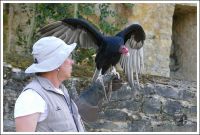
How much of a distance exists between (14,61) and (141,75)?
1.06 m

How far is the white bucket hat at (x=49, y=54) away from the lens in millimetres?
2027

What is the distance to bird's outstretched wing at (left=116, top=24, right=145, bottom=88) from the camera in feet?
12.8

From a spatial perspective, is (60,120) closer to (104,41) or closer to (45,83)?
(45,83)

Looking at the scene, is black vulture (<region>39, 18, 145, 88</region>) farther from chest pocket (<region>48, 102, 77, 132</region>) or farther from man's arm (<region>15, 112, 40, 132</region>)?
man's arm (<region>15, 112, 40, 132</region>)

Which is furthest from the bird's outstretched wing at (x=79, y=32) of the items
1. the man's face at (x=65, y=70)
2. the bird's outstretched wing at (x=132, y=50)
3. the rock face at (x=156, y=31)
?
the rock face at (x=156, y=31)

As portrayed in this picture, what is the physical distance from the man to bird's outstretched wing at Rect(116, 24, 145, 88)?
1.79 m

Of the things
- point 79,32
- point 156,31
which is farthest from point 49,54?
point 156,31

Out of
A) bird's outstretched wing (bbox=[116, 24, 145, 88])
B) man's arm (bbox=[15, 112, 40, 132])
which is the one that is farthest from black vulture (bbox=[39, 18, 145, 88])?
man's arm (bbox=[15, 112, 40, 132])

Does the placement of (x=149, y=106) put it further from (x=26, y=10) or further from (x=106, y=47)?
(x=26, y=10)

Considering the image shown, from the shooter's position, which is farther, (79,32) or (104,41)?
(79,32)

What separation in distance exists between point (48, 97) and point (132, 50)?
2.05 m

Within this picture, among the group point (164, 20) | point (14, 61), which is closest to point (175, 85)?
point (14, 61)

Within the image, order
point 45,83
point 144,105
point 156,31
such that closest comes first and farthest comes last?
point 45,83
point 144,105
point 156,31

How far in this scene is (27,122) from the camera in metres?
1.89
